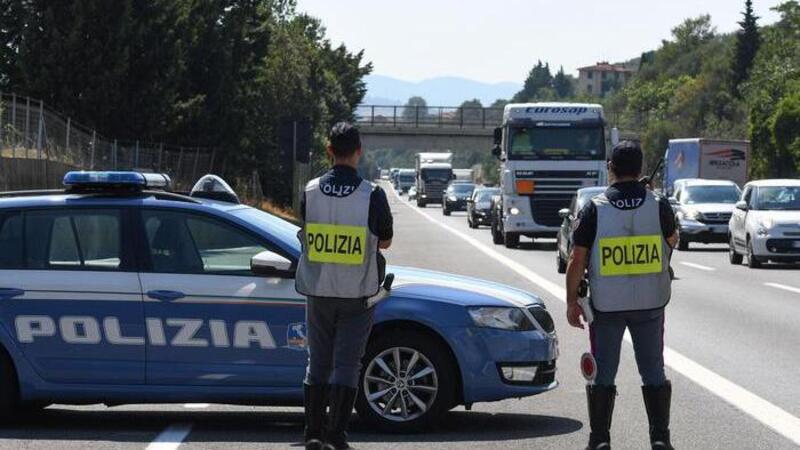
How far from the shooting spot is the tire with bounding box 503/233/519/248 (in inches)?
1503

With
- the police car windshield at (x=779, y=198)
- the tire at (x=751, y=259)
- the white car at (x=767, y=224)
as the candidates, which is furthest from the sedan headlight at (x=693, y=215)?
the tire at (x=751, y=259)

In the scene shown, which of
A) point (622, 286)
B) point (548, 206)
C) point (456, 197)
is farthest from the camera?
point (456, 197)

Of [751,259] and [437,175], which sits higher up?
[751,259]

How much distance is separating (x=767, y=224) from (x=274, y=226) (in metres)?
20.2

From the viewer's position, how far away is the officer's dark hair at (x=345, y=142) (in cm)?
864

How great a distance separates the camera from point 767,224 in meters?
29.3

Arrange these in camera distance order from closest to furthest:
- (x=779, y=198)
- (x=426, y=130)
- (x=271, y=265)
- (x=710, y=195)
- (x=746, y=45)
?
1. (x=271, y=265)
2. (x=779, y=198)
3. (x=710, y=195)
4. (x=426, y=130)
5. (x=746, y=45)

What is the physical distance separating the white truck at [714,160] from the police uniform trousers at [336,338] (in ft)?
151

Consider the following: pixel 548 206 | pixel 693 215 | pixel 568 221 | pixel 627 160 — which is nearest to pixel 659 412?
pixel 627 160

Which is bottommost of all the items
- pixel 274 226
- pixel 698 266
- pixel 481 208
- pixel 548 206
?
pixel 481 208

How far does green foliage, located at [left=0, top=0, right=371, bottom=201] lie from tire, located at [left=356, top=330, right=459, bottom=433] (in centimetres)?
3201

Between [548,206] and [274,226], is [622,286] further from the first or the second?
[548,206]

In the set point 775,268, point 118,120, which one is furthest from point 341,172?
point 118,120

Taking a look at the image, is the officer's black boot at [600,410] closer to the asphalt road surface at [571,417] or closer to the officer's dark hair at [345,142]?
the asphalt road surface at [571,417]
